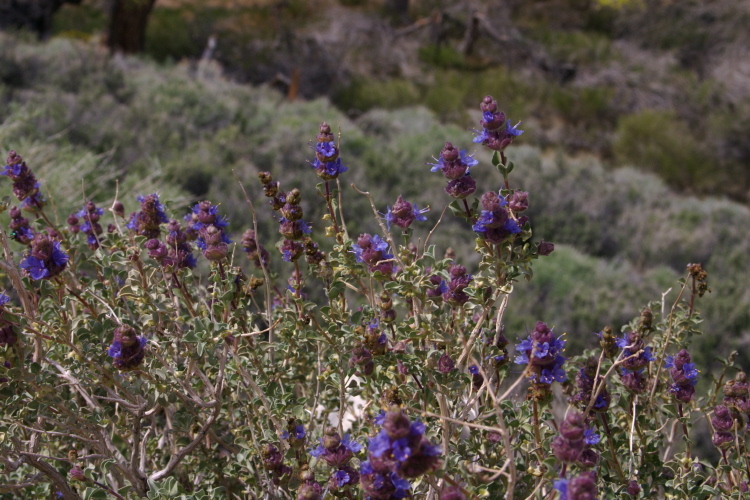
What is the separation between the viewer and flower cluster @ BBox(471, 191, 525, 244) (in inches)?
46.9

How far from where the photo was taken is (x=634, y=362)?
137cm

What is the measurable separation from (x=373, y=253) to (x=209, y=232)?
0.36 metres

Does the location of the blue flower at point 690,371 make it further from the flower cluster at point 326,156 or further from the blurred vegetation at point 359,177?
the blurred vegetation at point 359,177

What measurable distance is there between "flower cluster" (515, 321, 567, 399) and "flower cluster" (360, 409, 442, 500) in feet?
1.03

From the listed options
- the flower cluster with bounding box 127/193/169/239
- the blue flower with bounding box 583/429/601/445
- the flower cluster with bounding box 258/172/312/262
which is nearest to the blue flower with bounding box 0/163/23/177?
the flower cluster with bounding box 127/193/169/239

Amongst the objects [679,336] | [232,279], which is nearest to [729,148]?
[679,336]

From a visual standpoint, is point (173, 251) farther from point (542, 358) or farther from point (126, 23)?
point (126, 23)

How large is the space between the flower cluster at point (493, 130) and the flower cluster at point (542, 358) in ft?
1.22

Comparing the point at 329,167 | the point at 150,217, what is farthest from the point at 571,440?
the point at 150,217

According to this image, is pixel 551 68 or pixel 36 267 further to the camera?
pixel 551 68

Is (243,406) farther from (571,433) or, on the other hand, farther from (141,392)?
(571,433)

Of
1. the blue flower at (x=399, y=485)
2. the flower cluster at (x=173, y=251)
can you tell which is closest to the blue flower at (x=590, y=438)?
the blue flower at (x=399, y=485)

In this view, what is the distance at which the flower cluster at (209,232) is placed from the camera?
1.41m

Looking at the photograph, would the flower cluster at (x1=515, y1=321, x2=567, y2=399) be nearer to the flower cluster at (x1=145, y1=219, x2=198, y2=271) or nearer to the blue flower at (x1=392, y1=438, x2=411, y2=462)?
the blue flower at (x1=392, y1=438, x2=411, y2=462)
